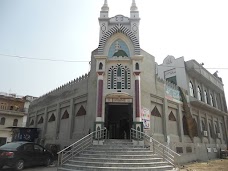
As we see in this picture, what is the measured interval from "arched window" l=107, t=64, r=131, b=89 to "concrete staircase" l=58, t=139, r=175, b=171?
4.26 m

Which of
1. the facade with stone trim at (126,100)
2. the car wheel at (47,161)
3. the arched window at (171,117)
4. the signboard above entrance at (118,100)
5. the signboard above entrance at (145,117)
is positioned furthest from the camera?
the arched window at (171,117)

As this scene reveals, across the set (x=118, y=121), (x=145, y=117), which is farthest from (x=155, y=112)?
(x=118, y=121)

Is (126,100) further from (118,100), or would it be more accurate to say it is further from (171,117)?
(171,117)

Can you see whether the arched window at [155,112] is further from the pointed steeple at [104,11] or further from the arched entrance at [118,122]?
the pointed steeple at [104,11]

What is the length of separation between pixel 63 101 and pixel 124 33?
Answer: 29.4 ft

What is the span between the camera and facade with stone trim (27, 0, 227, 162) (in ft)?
44.7

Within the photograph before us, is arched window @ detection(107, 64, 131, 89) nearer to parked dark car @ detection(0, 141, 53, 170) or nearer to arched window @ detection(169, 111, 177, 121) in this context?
arched window @ detection(169, 111, 177, 121)

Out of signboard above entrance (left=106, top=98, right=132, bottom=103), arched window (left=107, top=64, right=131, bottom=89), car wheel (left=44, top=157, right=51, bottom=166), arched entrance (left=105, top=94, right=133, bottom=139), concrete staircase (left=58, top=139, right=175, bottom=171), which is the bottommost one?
car wheel (left=44, top=157, right=51, bottom=166)

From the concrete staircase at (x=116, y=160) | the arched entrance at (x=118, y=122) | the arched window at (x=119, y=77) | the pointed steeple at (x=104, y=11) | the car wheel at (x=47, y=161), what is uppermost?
the pointed steeple at (x=104, y=11)

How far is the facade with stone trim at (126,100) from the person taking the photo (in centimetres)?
1362

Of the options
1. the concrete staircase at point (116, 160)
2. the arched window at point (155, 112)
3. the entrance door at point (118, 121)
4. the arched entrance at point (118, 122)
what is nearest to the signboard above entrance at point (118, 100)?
the arched entrance at point (118, 122)

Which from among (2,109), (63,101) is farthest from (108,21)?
(2,109)

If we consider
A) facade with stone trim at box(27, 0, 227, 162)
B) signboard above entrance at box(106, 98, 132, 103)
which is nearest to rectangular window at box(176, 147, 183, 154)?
facade with stone trim at box(27, 0, 227, 162)

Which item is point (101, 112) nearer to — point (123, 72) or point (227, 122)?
point (123, 72)
